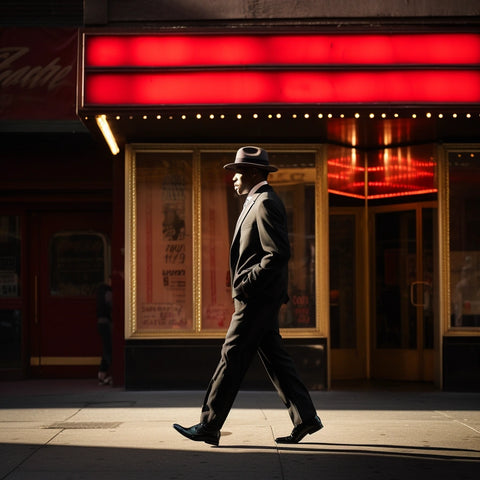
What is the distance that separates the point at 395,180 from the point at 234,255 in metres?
5.41

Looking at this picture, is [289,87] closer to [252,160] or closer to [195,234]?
[195,234]

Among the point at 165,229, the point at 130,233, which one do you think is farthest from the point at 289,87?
the point at 130,233

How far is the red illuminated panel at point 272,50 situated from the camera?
9.64 metres

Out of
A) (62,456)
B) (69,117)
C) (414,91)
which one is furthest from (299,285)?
(62,456)

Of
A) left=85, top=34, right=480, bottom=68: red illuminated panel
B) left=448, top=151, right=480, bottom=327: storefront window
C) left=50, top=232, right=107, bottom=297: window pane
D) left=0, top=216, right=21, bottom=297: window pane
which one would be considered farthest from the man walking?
left=0, top=216, right=21, bottom=297: window pane

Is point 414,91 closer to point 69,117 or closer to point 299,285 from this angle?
point 299,285

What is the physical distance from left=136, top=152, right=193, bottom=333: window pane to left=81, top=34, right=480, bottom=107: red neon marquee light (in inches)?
54.9

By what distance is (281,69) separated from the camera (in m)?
9.60

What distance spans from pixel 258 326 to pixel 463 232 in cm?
513

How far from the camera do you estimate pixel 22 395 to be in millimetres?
10781

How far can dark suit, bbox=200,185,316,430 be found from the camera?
644cm

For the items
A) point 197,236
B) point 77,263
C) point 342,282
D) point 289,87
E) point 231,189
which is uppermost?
point 289,87

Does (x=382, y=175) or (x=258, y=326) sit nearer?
(x=258, y=326)

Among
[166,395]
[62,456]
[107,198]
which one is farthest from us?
[107,198]
